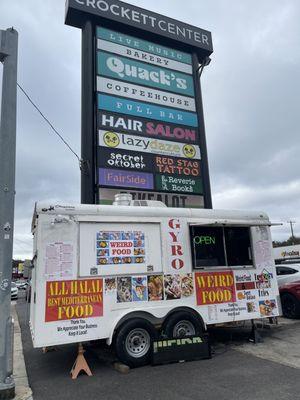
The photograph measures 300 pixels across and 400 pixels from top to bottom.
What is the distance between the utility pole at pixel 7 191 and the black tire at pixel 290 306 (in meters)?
8.54

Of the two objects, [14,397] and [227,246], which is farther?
[227,246]

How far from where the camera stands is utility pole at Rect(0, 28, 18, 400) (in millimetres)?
5660

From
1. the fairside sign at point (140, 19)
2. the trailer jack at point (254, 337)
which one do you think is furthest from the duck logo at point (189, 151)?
the trailer jack at point (254, 337)

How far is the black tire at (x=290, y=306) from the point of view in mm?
11422

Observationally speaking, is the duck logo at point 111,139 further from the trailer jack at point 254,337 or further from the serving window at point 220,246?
the trailer jack at point 254,337

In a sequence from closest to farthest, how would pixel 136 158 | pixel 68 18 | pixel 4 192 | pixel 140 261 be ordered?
pixel 4 192 → pixel 140 261 → pixel 136 158 → pixel 68 18

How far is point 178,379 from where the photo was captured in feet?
20.6

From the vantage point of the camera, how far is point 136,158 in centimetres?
1109

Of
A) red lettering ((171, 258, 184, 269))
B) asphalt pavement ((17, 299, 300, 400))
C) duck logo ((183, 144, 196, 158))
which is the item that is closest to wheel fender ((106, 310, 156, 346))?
asphalt pavement ((17, 299, 300, 400))

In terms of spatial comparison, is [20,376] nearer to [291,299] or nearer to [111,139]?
[111,139]

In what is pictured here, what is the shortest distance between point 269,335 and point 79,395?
540 cm

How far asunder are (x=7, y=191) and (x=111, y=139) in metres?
5.12

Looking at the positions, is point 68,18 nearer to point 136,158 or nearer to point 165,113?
point 165,113

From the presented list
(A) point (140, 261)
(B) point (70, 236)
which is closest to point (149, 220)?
(A) point (140, 261)
